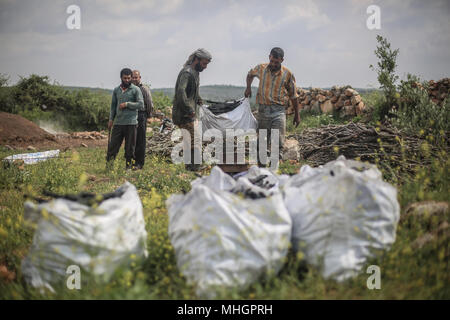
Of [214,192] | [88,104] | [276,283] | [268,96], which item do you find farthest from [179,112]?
[88,104]

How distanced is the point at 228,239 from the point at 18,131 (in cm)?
1287

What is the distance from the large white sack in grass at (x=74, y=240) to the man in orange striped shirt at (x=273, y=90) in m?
4.06

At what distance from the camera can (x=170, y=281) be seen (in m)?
2.34

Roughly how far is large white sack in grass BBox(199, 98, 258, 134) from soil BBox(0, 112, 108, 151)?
5652mm

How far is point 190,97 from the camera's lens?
586 centimetres

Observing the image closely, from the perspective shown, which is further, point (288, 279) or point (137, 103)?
point (137, 103)

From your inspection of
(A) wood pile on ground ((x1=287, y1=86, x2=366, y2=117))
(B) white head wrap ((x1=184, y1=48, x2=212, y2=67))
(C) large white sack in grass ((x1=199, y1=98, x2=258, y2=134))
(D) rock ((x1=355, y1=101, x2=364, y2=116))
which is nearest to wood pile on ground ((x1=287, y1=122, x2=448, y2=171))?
(C) large white sack in grass ((x1=199, y1=98, x2=258, y2=134))

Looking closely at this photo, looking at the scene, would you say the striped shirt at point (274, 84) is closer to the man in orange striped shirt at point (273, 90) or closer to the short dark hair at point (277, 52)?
the man in orange striped shirt at point (273, 90)

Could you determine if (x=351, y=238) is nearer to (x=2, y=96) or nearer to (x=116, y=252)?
(x=116, y=252)

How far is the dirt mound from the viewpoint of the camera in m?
11.9

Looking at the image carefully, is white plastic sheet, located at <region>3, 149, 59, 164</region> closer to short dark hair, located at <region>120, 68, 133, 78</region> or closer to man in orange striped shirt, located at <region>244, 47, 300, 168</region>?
short dark hair, located at <region>120, 68, 133, 78</region>

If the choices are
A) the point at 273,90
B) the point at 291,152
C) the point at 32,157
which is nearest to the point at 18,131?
the point at 32,157

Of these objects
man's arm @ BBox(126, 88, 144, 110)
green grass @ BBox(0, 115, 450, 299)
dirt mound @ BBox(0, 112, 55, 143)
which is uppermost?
man's arm @ BBox(126, 88, 144, 110)

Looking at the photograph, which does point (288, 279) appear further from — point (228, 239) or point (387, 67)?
point (387, 67)
